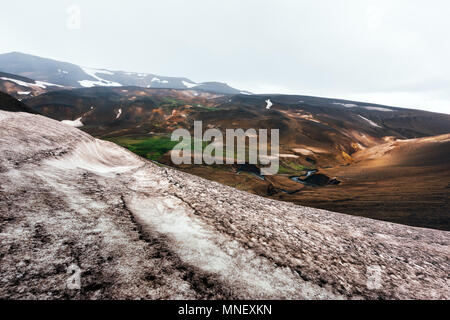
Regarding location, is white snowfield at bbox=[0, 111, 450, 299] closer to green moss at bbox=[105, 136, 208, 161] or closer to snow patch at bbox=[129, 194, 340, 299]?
snow patch at bbox=[129, 194, 340, 299]

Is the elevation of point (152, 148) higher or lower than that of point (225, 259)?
lower

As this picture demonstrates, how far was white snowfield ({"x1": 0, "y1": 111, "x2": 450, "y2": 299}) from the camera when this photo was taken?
2906mm

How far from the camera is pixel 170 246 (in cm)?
388

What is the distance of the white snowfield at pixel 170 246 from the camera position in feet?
9.53

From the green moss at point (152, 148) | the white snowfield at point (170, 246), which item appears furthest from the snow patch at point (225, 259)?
the green moss at point (152, 148)

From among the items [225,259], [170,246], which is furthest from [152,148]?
[225,259]

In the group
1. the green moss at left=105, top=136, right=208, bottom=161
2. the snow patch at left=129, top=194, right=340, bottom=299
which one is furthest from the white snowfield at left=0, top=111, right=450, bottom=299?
the green moss at left=105, top=136, right=208, bottom=161

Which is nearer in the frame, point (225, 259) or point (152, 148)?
point (225, 259)

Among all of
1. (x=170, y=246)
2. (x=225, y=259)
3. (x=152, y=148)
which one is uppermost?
(x=170, y=246)

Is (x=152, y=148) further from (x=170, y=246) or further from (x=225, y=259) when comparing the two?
(x=225, y=259)

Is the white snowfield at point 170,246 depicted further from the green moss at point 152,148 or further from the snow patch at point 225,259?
the green moss at point 152,148

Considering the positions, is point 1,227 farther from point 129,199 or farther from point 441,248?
point 441,248

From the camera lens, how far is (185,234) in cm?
443

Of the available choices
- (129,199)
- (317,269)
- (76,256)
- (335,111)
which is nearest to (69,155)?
(129,199)
